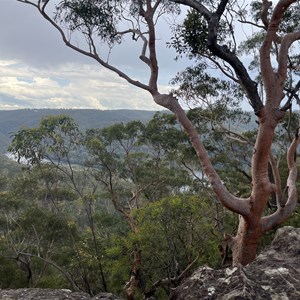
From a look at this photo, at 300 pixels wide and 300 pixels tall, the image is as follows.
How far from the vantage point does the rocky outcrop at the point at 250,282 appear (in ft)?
10.2

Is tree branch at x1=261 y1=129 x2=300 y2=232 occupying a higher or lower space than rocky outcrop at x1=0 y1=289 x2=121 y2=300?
higher

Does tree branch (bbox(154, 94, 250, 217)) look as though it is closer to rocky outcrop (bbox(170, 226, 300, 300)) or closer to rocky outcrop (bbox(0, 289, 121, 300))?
rocky outcrop (bbox(170, 226, 300, 300))

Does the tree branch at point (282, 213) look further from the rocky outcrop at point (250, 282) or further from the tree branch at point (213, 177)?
the rocky outcrop at point (250, 282)

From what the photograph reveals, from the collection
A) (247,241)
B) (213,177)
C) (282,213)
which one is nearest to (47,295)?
(213,177)

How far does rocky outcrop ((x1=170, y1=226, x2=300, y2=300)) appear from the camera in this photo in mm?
3113

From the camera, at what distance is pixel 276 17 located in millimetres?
5477

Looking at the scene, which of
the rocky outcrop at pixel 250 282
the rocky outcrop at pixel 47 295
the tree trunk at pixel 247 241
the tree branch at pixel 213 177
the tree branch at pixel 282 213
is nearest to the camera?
the rocky outcrop at pixel 250 282

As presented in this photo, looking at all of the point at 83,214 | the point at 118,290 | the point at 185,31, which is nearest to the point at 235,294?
the point at 185,31

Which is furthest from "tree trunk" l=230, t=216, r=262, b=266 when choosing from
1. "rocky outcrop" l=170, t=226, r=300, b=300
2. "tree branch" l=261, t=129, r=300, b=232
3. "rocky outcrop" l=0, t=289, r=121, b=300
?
"rocky outcrop" l=0, t=289, r=121, b=300

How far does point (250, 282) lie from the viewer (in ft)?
10.6

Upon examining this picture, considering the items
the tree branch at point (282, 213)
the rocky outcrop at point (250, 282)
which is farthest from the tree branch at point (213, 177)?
the rocky outcrop at point (250, 282)

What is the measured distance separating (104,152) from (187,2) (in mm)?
8299

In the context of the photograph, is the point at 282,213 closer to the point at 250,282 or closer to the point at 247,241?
the point at 247,241

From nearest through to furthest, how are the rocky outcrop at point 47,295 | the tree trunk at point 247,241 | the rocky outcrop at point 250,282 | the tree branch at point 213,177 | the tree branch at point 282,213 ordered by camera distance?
1. the rocky outcrop at point 250,282
2. the rocky outcrop at point 47,295
3. the tree branch at point 213,177
4. the tree trunk at point 247,241
5. the tree branch at point 282,213
